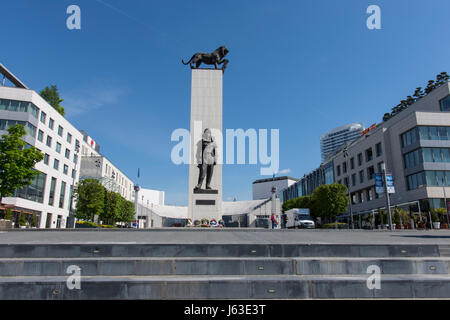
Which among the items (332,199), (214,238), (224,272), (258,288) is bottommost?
(258,288)

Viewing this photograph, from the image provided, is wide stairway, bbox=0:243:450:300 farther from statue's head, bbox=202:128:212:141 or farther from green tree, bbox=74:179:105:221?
green tree, bbox=74:179:105:221

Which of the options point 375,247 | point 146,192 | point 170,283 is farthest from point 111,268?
point 146,192

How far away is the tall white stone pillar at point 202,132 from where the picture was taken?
2992 cm

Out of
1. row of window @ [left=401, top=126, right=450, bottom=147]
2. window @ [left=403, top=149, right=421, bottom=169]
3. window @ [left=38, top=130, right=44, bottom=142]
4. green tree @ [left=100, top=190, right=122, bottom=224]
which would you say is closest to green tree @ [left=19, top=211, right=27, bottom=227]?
window @ [left=38, top=130, right=44, bottom=142]

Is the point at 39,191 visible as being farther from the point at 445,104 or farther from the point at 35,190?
the point at 445,104

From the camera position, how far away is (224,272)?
7176 mm

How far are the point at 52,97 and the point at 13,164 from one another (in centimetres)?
5405

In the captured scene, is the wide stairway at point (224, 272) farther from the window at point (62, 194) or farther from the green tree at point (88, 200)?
the window at point (62, 194)

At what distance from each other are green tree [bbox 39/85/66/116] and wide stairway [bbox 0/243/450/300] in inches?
2884

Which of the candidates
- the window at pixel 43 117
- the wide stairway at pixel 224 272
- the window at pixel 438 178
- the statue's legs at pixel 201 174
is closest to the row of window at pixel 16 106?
the window at pixel 43 117

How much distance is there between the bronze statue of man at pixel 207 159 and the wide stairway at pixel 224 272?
854 inches

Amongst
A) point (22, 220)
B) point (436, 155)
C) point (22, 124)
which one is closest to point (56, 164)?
point (22, 124)

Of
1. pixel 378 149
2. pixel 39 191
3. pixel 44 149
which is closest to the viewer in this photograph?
pixel 39 191

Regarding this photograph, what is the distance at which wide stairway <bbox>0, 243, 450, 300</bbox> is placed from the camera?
6.23 metres
